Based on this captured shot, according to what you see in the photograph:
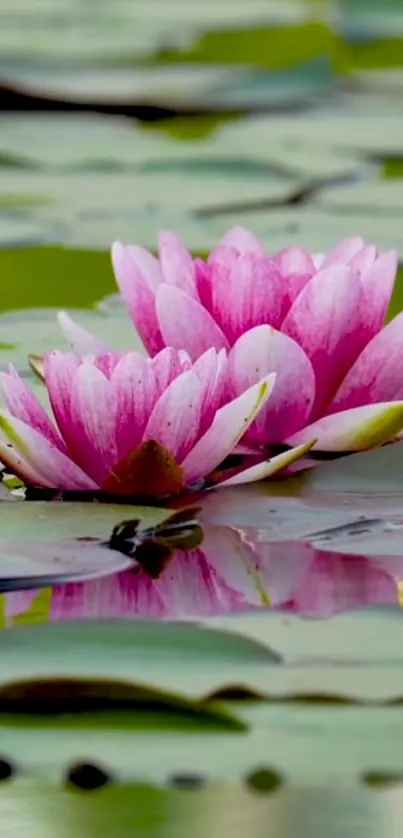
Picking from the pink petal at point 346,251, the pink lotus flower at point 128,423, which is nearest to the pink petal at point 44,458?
the pink lotus flower at point 128,423

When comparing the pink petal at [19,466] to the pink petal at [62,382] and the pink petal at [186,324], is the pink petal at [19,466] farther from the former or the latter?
the pink petal at [186,324]

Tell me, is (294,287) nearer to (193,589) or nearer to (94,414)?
(94,414)

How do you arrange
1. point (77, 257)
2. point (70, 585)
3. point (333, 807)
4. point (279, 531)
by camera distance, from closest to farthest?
point (333, 807), point (70, 585), point (279, 531), point (77, 257)

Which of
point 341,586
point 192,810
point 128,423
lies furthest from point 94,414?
point 192,810

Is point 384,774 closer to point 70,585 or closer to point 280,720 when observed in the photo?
point 280,720

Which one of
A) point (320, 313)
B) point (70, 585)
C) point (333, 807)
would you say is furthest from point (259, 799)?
point (320, 313)

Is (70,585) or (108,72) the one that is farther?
(108,72)
